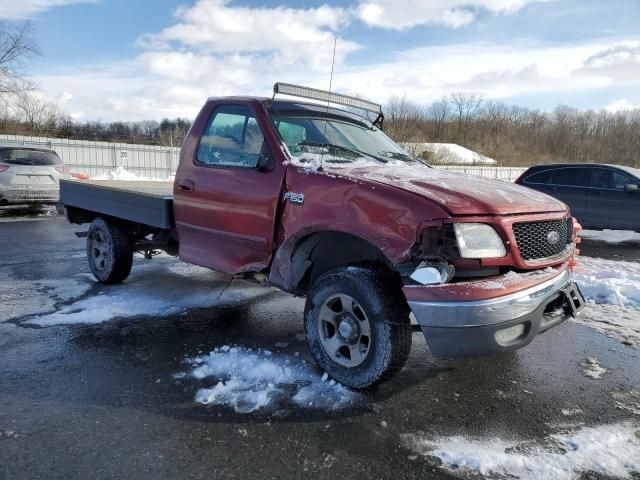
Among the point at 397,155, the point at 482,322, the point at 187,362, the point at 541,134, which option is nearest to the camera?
the point at 482,322

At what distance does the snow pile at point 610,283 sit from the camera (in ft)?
18.4

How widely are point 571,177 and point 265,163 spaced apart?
882 centimetres

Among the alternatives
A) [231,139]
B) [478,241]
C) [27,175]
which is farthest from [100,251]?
[27,175]

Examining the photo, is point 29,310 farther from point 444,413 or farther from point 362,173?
point 444,413

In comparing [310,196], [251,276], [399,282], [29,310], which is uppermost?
[310,196]

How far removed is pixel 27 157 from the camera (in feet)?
37.9

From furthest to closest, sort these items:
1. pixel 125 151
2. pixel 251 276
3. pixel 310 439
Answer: pixel 125 151, pixel 251 276, pixel 310 439

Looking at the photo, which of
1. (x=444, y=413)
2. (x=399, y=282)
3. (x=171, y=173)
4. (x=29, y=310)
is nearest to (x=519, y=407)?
(x=444, y=413)

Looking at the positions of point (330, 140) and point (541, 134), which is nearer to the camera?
point (330, 140)

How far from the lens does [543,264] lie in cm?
322

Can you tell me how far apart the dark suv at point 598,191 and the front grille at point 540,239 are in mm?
7555

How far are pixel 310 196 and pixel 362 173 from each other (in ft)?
1.28

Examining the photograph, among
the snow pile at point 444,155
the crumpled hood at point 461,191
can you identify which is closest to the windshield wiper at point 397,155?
the crumpled hood at point 461,191

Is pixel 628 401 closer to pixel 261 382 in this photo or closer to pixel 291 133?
pixel 261 382
